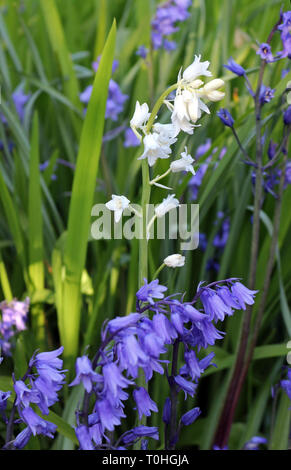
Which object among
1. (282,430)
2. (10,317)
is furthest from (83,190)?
(282,430)

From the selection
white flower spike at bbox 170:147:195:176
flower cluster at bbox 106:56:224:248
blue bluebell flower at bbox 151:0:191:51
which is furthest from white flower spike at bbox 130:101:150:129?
blue bluebell flower at bbox 151:0:191:51

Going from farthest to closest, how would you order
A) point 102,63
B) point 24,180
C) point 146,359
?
point 24,180 < point 102,63 < point 146,359

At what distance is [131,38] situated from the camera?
2.62m

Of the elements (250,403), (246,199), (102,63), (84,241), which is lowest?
(250,403)

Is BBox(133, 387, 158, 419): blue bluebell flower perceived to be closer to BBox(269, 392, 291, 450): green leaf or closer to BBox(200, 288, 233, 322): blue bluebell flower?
BBox(200, 288, 233, 322): blue bluebell flower

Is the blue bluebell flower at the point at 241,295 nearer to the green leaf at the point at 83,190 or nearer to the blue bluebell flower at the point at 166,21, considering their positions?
the green leaf at the point at 83,190

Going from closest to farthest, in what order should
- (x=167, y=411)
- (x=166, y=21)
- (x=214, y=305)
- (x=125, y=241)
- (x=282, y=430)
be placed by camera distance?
(x=214, y=305) → (x=167, y=411) → (x=282, y=430) → (x=125, y=241) → (x=166, y=21)

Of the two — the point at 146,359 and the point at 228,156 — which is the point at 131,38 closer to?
the point at 228,156

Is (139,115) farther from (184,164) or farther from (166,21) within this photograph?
(166,21)

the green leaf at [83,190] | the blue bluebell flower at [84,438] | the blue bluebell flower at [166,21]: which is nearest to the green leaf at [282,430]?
the green leaf at [83,190]

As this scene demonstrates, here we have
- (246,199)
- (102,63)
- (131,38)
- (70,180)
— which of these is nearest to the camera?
(102,63)

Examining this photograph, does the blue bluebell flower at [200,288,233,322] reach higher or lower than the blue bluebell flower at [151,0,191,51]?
lower
